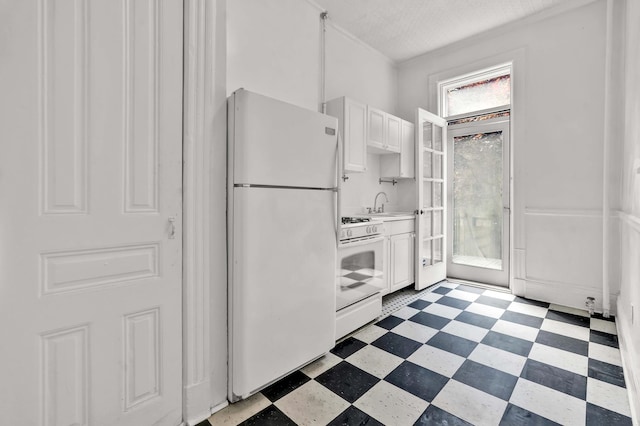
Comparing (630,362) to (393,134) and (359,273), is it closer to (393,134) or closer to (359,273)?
(359,273)

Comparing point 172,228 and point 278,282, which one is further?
point 278,282

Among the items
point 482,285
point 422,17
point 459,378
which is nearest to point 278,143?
point 459,378

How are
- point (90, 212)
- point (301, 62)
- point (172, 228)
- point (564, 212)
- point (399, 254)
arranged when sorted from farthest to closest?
point (399, 254) < point (564, 212) < point (301, 62) < point (172, 228) < point (90, 212)

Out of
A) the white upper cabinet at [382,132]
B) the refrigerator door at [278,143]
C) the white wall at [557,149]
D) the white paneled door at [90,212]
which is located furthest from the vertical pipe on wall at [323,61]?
the white wall at [557,149]

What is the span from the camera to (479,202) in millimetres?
3836

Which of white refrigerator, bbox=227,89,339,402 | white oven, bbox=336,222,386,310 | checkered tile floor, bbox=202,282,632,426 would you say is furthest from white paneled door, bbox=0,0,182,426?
white oven, bbox=336,222,386,310

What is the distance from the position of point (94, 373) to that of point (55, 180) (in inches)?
32.3

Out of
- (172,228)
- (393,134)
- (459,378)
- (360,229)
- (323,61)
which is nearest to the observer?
(172,228)

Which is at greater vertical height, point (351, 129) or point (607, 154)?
point (351, 129)

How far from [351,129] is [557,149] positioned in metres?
2.23

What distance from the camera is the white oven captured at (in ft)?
7.76

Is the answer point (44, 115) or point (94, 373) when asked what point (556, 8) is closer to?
point (44, 115)

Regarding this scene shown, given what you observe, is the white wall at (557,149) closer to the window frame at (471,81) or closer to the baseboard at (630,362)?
the window frame at (471,81)

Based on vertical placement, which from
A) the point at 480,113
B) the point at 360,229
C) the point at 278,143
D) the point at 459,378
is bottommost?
the point at 459,378
